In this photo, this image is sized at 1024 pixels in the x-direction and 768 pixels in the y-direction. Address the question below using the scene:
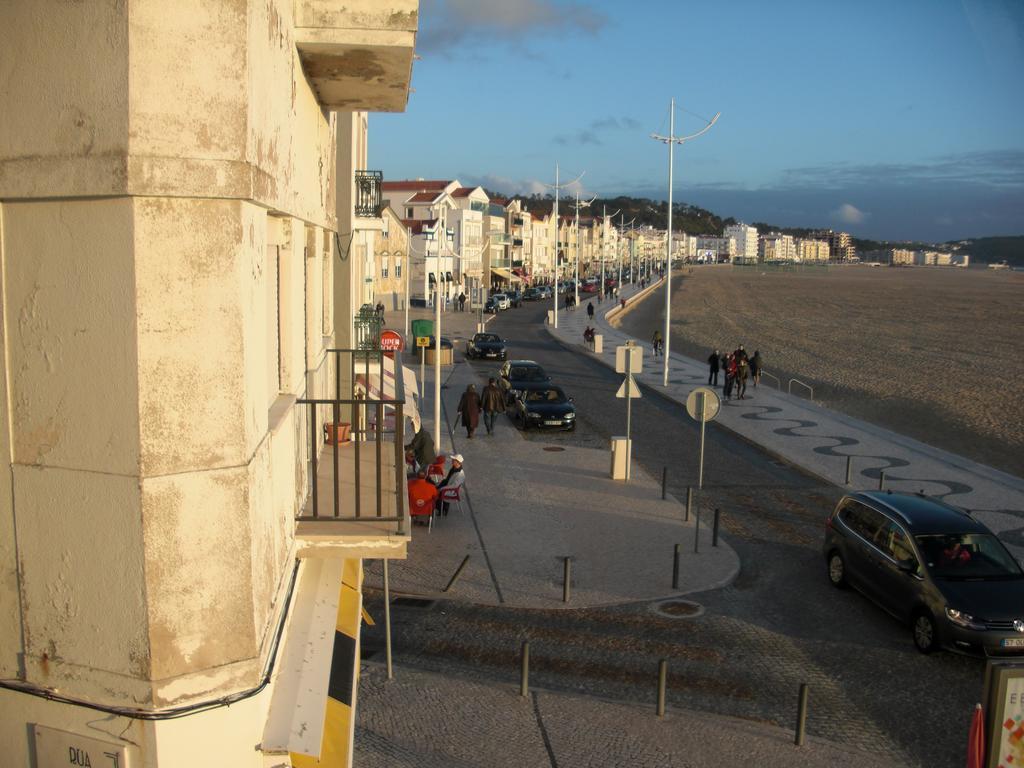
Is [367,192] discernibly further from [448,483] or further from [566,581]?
[566,581]

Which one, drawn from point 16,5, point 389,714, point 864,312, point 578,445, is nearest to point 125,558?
point 16,5

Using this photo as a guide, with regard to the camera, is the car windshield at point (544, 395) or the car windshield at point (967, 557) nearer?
the car windshield at point (967, 557)

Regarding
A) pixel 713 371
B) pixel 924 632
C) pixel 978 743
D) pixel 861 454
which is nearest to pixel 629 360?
pixel 861 454

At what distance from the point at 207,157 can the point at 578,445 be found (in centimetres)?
2171

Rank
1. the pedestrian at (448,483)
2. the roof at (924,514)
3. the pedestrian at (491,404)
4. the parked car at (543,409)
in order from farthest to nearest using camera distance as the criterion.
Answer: the parked car at (543,409), the pedestrian at (491,404), the pedestrian at (448,483), the roof at (924,514)

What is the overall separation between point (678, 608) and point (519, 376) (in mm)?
19617

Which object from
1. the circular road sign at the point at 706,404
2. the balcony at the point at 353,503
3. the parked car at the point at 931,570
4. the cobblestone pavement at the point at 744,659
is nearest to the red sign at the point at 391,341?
the circular road sign at the point at 706,404

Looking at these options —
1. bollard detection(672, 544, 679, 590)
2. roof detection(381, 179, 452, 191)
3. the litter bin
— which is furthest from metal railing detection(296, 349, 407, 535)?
roof detection(381, 179, 452, 191)

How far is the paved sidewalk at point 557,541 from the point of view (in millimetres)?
13930

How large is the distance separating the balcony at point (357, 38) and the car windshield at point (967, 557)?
949cm

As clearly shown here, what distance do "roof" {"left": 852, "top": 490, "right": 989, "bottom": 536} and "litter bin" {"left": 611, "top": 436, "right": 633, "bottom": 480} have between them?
6.99 m

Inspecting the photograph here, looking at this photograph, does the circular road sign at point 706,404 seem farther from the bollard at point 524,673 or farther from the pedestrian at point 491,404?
the pedestrian at point 491,404

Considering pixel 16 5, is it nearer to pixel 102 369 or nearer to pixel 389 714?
pixel 102 369

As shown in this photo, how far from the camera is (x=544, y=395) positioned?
93.6ft
